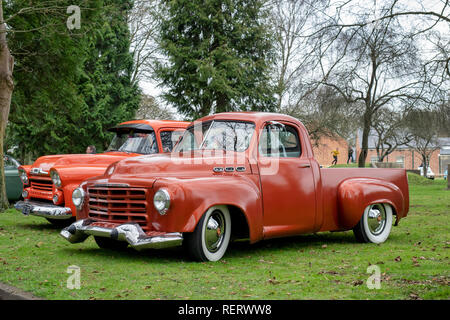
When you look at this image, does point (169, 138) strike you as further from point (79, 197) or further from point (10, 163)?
point (10, 163)

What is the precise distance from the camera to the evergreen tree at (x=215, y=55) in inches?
969

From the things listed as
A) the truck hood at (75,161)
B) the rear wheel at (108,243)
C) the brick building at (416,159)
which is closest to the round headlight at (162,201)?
the rear wheel at (108,243)

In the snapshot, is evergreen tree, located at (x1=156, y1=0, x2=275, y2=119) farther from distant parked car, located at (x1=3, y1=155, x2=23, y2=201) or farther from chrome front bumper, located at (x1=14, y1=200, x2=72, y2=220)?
chrome front bumper, located at (x1=14, y1=200, x2=72, y2=220)

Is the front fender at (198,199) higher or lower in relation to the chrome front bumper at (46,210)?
higher

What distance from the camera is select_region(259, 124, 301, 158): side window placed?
7.66 meters

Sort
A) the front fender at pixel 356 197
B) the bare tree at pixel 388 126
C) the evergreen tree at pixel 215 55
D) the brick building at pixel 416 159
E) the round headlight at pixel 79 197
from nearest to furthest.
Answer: the round headlight at pixel 79 197 < the front fender at pixel 356 197 < the evergreen tree at pixel 215 55 < the bare tree at pixel 388 126 < the brick building at pixel 416 159

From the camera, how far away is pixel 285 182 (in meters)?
7.58

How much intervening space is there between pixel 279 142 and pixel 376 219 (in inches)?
84.0

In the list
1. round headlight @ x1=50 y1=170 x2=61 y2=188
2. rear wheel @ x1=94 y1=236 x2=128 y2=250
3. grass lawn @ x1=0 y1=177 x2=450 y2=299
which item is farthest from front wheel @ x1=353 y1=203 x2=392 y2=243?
round headlight @ x1=50 y1=170 x2=61 y2=188

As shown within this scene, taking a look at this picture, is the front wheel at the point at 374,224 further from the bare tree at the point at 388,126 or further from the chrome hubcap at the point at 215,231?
the bare tree at the point at 388,126

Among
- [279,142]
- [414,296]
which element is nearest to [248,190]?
[279,142]

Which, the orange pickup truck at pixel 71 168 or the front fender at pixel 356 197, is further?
the orange pickup truck at pixel 71 168

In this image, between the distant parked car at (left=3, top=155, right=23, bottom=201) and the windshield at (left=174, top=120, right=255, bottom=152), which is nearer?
the windshield at (left=174, top=120, right=255, bottom=152)

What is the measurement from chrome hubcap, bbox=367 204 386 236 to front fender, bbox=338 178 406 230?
203 millimetres
